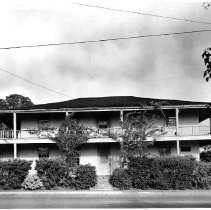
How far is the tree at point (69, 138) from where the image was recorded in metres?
28.0

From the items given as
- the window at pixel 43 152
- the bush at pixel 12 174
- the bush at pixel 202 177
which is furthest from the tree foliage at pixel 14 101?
the bush at pixel 202 177

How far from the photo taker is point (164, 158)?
2180 centimetres

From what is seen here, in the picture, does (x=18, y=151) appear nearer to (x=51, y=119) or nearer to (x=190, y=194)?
(x=51, y=119)

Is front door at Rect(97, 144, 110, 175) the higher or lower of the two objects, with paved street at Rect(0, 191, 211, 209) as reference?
higher

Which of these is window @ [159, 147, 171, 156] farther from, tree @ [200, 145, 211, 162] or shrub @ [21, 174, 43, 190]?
shrub @ [21, 174, 43, 190]

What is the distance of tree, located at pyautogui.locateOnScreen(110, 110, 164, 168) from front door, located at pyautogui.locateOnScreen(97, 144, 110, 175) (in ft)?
12.3

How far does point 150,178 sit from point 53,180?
17.8 feet

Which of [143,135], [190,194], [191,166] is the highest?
[143,135]

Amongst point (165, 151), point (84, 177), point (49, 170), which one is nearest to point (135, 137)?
point (84, 177)

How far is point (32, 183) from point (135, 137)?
7742 millimetres

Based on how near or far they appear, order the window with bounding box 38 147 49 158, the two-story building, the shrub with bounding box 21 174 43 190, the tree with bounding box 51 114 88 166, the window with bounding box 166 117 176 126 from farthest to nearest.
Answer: the window with bounding box 38 147 49 158, the window with bounding box 166 117 176 126, the two-story building, the tree with bounding box 51 114 88 166, the shrub with bounding box 21 174 43 190

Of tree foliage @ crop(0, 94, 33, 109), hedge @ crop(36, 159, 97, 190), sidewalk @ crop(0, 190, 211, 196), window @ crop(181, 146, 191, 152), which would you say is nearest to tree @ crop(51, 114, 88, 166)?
hedge @ crop(36, 159, 97, 190)

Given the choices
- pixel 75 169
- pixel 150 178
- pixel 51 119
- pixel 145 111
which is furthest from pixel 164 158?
pixel 51 119

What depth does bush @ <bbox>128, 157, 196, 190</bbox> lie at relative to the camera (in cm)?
2145
